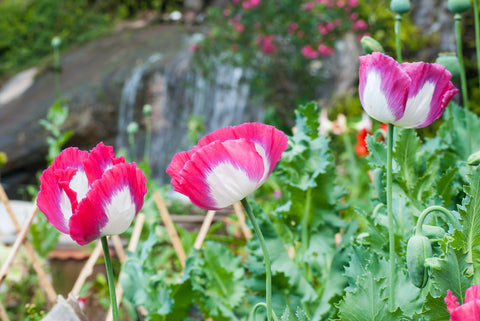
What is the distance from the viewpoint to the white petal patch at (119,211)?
551mm

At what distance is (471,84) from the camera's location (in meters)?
3.06

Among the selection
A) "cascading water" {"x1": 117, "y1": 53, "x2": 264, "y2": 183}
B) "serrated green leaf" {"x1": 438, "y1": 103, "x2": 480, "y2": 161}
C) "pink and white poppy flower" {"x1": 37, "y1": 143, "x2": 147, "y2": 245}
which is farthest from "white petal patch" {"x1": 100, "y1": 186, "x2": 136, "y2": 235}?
"cascading water" {"x1": 117, "y1": 53, "x2": 264, "y2": 183}

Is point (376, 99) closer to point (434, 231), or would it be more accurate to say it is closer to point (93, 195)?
point (434, 231)

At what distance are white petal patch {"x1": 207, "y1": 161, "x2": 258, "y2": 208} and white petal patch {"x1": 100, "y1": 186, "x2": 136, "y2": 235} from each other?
0.10m

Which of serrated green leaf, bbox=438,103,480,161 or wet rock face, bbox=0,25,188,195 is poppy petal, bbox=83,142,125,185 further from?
wet rock face, bbox=0,25,188,195

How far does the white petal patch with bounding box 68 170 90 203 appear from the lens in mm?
590

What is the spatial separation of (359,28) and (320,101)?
87cm

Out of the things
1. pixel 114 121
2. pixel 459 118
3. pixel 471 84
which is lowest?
pixel 114 121

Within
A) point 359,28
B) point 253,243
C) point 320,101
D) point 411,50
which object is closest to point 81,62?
point 320,101

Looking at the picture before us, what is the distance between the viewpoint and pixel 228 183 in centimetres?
52

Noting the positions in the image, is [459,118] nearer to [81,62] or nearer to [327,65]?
[327,65]

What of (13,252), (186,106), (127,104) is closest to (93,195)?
(13,252)

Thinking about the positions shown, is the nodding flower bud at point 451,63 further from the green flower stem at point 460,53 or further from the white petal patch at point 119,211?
the white petal patch at point 119,211

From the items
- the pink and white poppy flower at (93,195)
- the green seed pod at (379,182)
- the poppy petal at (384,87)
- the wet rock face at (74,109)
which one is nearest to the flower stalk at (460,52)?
the green seed pod at (379,182)
